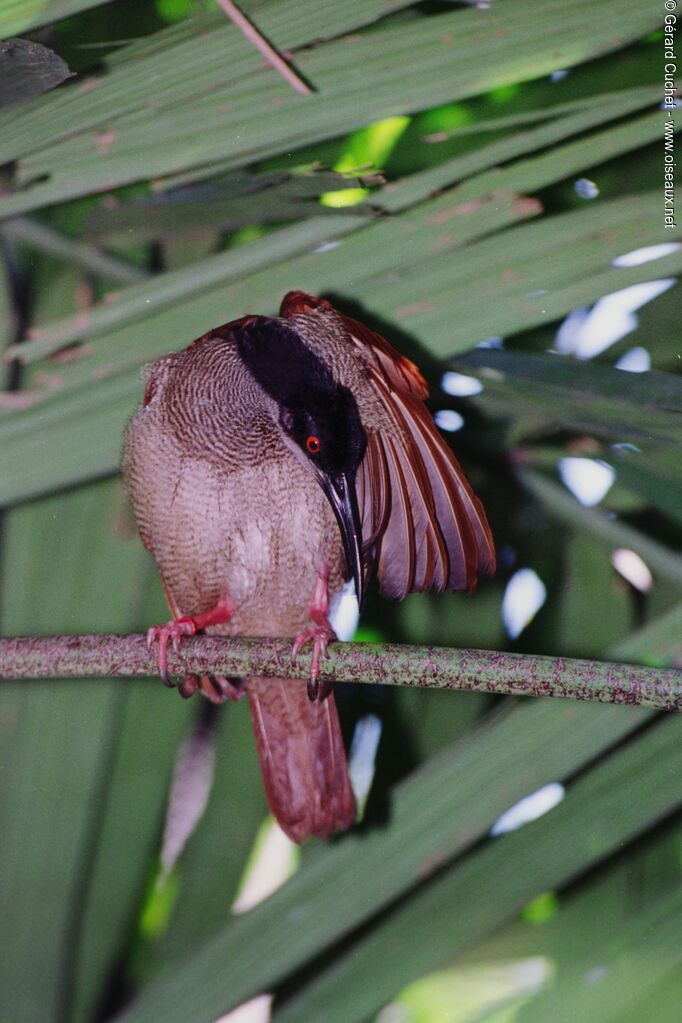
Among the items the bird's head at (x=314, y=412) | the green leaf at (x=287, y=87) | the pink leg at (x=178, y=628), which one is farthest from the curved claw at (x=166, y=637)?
the green leaf at (x=287, y=87)

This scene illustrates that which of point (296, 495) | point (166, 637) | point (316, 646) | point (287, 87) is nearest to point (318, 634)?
point (316, 646)

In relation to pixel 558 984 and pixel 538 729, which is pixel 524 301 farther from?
pixel 558 984

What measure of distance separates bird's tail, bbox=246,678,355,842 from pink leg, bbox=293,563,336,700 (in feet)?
0.17

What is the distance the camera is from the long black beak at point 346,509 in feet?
4.57

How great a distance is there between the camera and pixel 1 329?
62.8 inches

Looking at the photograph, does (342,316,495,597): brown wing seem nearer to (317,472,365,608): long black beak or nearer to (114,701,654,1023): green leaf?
(317,472,365,608): long black beak

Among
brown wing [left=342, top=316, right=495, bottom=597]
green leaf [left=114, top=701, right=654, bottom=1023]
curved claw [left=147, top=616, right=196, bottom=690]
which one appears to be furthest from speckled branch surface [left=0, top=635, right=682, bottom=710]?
brown wing [left=342, top=316, right=495, bottom=597]

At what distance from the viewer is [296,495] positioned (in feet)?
5.20

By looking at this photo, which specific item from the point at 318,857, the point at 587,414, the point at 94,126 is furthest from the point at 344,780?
the point at 94,126

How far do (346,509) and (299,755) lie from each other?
0.44m

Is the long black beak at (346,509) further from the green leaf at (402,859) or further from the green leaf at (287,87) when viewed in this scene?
the green leaf at (287,87)

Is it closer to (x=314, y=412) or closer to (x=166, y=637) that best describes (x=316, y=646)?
(x=166, y=637)

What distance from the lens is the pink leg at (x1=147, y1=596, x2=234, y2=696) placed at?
122 centimetres

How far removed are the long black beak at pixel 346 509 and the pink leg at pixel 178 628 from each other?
27 cm
